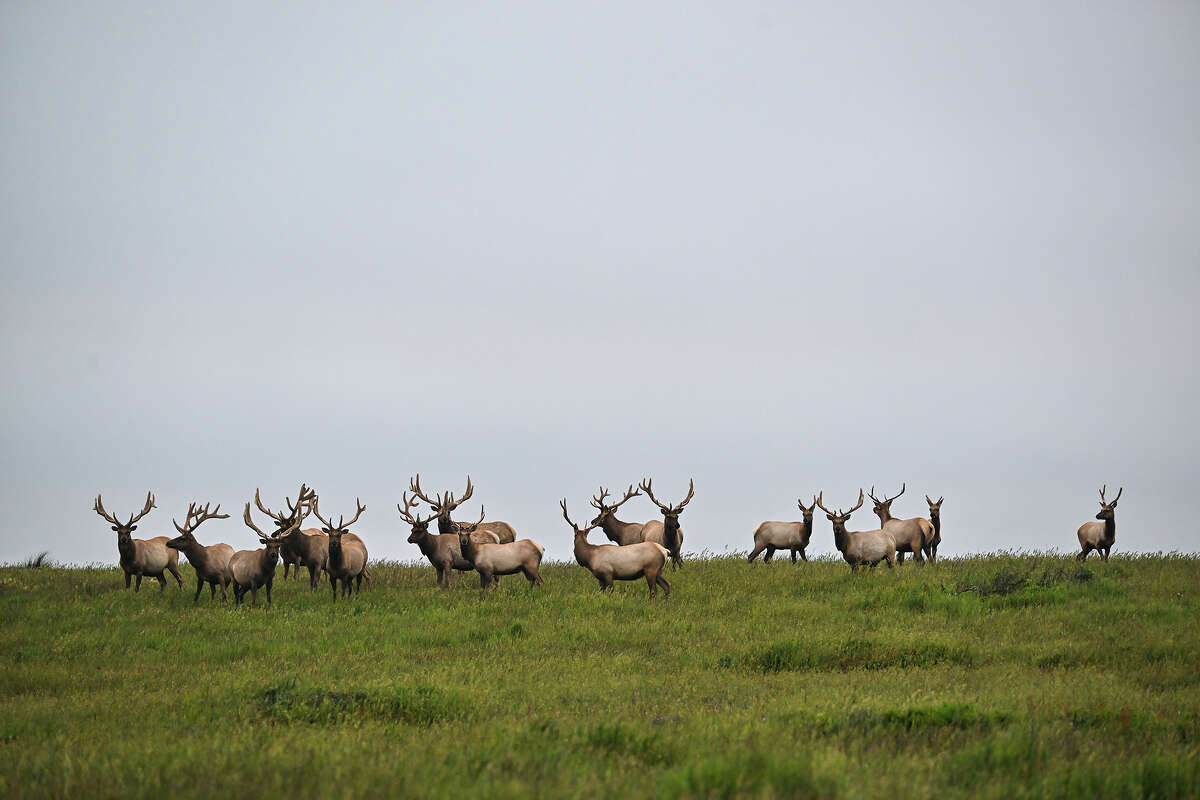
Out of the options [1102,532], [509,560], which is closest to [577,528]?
[509,560]

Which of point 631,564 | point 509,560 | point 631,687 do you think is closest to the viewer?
point 631,687

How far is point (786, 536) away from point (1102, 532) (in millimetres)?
7355

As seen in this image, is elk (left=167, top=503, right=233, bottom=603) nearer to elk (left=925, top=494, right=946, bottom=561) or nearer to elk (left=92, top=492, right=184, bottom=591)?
elk (left=92, top=492, right=184, bottom=591)

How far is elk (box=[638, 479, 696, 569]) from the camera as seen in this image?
22.4 meters

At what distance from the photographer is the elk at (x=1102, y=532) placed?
76.6ft

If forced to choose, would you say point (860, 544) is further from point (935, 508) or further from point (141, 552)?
point (141, 552)

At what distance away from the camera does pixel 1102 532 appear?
23.8m

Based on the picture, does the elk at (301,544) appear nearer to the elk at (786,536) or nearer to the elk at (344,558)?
the elk at (344,558)

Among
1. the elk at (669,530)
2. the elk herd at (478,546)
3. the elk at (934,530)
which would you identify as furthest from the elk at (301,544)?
the elk at (934,530)

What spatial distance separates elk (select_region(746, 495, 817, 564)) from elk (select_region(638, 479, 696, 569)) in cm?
242

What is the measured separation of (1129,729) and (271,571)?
15435 mm

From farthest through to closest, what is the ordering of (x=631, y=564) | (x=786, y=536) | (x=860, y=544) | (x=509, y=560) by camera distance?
(x=786, y=536) → (x=860, y=544) → (x=509, y=560) → (x=631, y=564)

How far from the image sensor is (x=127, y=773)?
23.8ft

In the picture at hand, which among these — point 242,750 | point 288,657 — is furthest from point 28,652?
point 242,750
